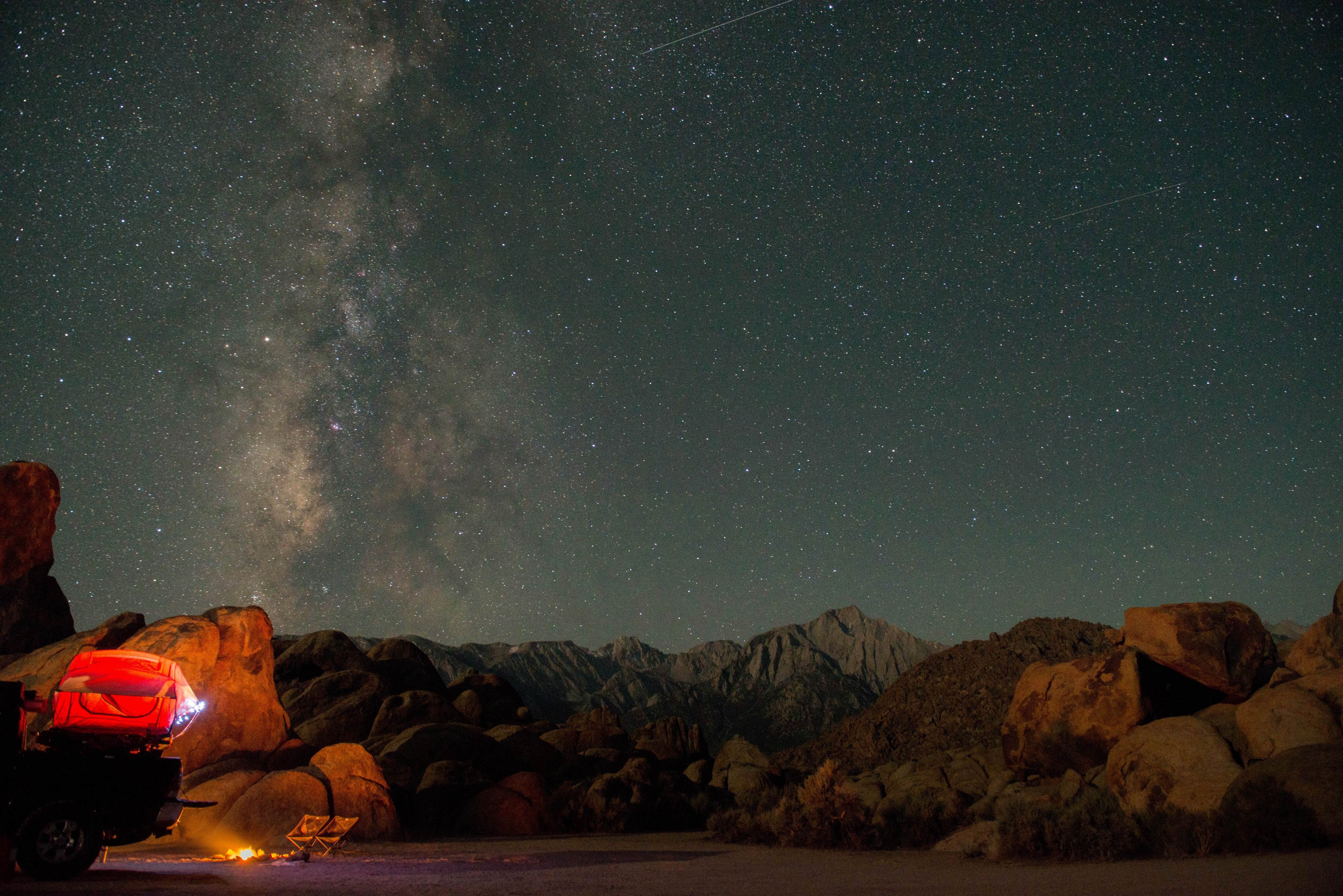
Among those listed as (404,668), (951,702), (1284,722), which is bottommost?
(951,702)

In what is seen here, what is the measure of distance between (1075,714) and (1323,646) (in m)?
6.43

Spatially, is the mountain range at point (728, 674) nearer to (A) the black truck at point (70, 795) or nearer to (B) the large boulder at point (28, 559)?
(B) the large boulder at point (28, 559)

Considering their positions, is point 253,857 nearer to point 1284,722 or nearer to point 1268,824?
point 1268,824

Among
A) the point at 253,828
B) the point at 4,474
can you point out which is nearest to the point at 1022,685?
the point at 253,828

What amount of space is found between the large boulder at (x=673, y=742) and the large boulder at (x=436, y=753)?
9265 millimetres

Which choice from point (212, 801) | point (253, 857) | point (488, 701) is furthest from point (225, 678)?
point (488, 701)

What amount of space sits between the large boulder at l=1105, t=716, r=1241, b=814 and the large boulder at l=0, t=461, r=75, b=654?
33.8m

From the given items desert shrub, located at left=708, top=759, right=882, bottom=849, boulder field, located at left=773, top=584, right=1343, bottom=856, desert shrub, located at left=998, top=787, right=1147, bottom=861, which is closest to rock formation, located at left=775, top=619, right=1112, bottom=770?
boulder field, located at left=773, top=584, right=1343, bottom=856

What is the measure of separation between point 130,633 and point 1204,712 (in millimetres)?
27686

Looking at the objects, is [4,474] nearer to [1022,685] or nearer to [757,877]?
[757,877]

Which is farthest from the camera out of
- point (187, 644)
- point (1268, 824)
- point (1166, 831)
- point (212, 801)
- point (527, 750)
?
point (527, 750)

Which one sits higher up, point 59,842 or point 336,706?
point 336,706

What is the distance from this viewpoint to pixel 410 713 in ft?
104

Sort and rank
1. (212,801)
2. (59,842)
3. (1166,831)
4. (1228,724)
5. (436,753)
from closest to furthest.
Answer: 1. (59,842)
2. (1166,831)
3. (212,801)
4. (1228,724)
5. (436,753)
